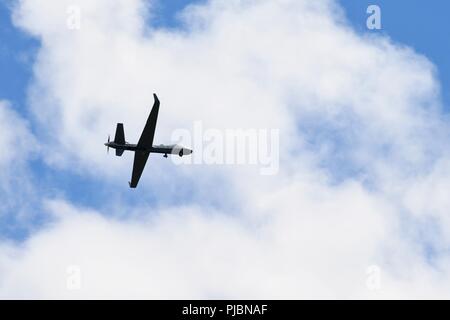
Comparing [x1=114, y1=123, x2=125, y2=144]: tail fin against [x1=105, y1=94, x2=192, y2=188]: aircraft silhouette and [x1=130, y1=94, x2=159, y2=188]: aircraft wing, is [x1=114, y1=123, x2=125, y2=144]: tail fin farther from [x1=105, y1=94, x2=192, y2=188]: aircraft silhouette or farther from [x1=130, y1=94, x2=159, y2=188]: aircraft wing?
[x1=130, y1=94, x2=159, y2=188]: aircraft wing

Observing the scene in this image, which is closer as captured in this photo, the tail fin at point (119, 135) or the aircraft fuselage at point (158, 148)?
the tail fin at point (119, 135)

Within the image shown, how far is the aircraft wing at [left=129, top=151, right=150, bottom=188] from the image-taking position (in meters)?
91.0

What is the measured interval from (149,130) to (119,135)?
458 cm

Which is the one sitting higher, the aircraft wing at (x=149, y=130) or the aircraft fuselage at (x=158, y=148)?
the aircraft wing at (x=149, y=130)

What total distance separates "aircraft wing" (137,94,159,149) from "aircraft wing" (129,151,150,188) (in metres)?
A: 1.36

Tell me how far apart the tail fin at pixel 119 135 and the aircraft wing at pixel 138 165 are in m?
2.89

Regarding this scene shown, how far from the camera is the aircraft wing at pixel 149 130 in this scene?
85.2 metres

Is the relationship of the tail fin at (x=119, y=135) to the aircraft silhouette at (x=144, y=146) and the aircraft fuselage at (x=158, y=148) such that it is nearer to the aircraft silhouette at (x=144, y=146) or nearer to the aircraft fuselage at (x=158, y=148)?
the aircraft silhouette at (x=144, y=146)

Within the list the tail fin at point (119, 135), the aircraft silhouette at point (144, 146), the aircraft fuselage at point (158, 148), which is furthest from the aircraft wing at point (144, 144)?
the tail fin at point (119, 135)
